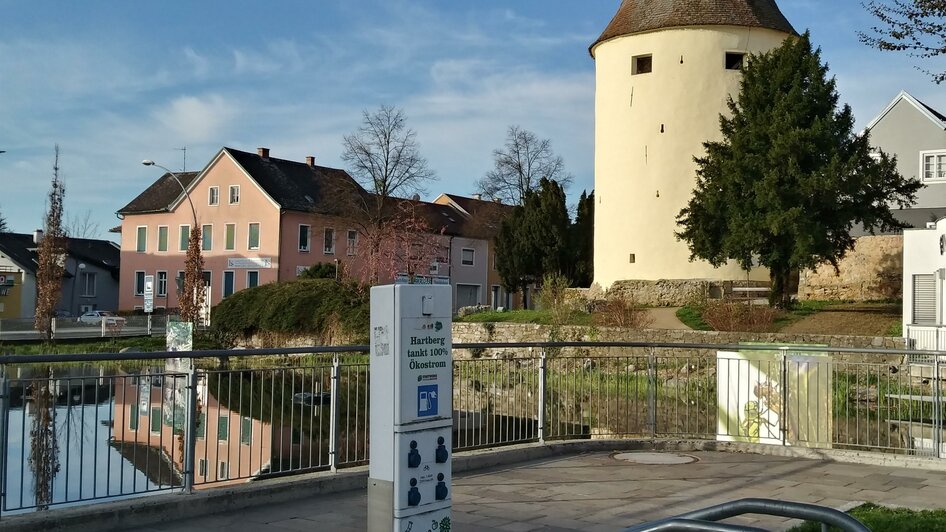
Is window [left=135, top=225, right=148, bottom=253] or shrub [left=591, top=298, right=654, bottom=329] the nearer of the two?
shrub [left=591, top=298, right=654, bottom=329]

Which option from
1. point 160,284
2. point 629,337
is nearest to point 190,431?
point 629,337

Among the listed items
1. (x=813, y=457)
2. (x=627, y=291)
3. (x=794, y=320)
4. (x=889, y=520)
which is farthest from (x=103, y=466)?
(x=627, y=291)

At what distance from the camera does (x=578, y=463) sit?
11.5 meters

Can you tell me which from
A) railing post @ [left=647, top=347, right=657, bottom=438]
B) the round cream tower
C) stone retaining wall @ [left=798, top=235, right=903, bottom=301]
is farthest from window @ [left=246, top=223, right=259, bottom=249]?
railing post @ [left=647, top=347, right=657, bottom=438]

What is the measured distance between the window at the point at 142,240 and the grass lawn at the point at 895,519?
6600 centimetres

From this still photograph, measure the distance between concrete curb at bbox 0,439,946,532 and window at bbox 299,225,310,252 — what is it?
51031 millimetres

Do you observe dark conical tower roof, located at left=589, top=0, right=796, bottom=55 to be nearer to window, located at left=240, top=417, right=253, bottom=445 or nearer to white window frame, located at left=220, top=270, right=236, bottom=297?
white window frame, located at left=220, top=270, right=236, bottom=297

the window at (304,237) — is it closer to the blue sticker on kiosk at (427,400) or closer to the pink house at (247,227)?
the pink house at (247,227)

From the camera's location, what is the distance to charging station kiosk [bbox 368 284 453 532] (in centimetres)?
607

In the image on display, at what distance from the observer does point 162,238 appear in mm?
67500

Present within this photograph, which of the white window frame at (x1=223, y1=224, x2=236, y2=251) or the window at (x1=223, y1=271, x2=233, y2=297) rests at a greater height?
the white window frame at (x1=223, y1=224, x2=236, y2=251)

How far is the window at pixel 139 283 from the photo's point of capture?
6706 cm

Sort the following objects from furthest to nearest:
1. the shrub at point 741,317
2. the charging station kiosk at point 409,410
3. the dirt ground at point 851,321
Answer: the shrub at point 741,317, the dirt ground at point 851,321, the charging station kiosk at point 409,410

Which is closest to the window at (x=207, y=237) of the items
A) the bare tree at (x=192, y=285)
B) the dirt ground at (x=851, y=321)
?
the bare tree at (x=192, y=285)
